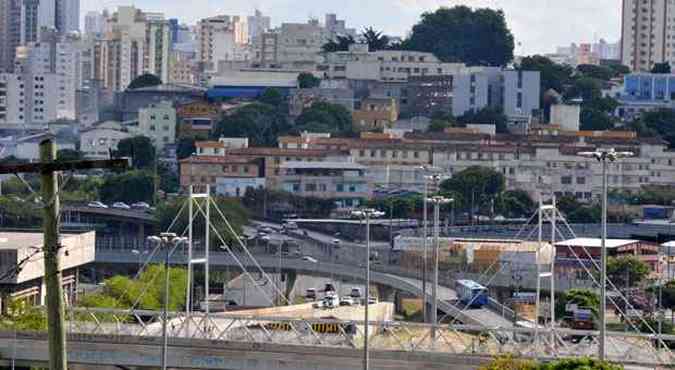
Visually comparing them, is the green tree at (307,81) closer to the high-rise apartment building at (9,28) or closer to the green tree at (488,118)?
the green tree at (488,118)

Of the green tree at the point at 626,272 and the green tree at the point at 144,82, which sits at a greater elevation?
the green tree at the point at 144,82

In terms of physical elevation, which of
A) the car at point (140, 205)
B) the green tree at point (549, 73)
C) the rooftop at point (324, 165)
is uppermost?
the green tree at point (549, 73)

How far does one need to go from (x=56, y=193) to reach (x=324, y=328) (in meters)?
19.7

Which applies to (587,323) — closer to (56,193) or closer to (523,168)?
(56,193)

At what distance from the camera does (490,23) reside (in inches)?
3669

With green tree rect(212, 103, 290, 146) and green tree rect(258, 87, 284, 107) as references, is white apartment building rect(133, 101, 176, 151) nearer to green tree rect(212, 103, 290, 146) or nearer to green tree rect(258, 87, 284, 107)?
green tree rect(212, 103, 290, 146)

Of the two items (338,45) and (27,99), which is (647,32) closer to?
(338,45)

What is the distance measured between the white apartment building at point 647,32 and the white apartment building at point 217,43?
81.8ft

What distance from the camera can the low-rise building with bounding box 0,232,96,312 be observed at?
34.2 m

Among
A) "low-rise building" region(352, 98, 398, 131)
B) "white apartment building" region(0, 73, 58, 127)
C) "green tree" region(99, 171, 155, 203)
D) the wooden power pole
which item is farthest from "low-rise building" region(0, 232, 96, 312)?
"white apartment building" region(0, 73, 58, 127)

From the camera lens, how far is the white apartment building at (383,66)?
85.9 metres

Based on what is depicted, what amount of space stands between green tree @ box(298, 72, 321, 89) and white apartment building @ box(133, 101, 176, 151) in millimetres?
5903

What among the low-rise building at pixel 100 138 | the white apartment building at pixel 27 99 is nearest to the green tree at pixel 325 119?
the low-rise building at pixel 100 138

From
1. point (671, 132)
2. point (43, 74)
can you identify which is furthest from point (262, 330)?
point (43, 74)
